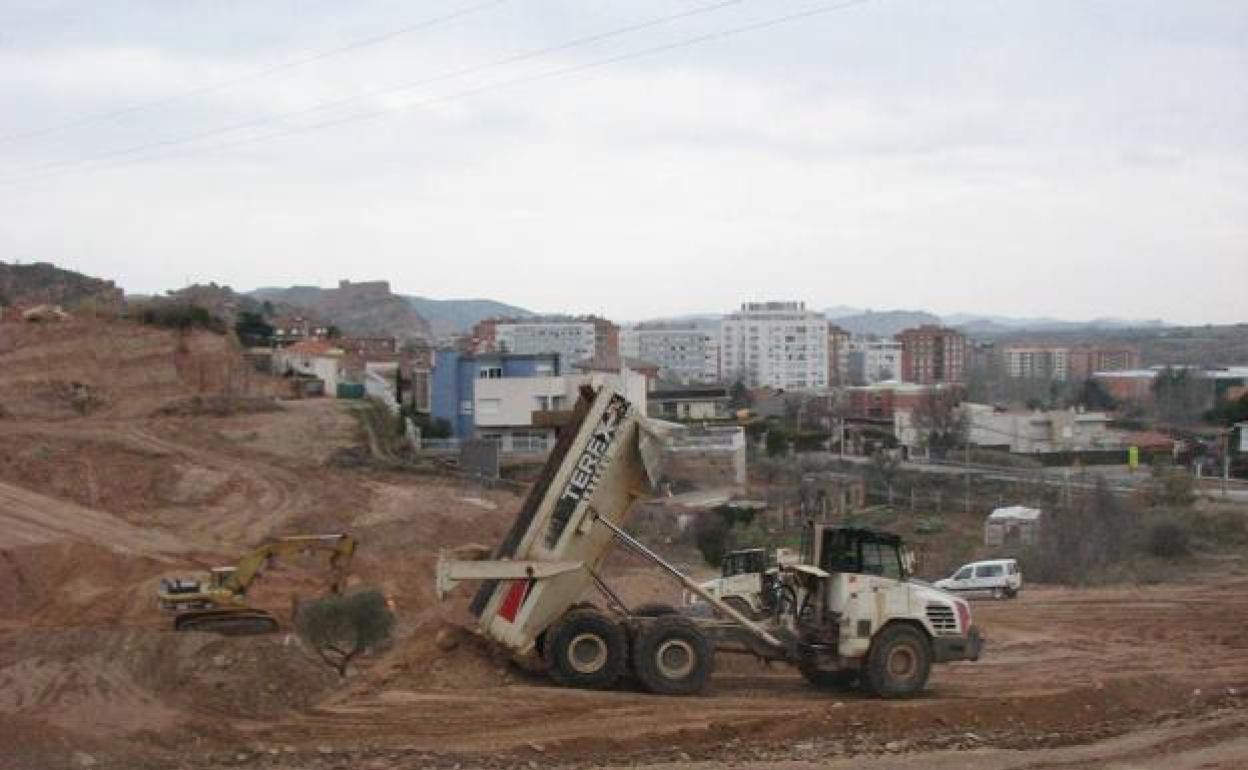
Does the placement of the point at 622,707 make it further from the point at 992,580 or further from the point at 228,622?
the point at 992,580

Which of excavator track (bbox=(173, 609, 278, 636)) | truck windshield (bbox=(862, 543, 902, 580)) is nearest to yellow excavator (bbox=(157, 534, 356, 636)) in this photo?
excavator track (bbox=(173, 609, 278, 636))

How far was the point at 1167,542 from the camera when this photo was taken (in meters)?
37.1

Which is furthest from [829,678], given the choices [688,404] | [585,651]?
[688,404]

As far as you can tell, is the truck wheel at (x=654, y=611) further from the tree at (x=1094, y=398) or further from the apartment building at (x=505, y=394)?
the tree at (x=1094, y=398)

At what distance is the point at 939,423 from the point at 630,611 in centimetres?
6979

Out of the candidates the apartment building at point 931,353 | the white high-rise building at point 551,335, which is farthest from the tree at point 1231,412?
the apartment building at point 931,353

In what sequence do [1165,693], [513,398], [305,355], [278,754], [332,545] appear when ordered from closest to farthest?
[278,754], [1165,693], [332,545], [513,398], [305,355]

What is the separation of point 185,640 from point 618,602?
5.32 metres

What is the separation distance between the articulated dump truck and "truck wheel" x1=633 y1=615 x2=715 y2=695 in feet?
0.04

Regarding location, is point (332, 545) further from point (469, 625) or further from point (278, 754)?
point (278, 754)

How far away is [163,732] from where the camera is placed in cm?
1320

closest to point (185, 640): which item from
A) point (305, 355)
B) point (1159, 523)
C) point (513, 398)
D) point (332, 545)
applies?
point (332, 545)

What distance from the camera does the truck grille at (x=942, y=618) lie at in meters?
16.2

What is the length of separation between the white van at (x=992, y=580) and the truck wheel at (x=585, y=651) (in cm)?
1596
